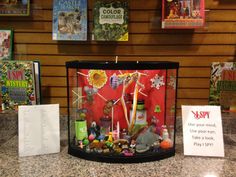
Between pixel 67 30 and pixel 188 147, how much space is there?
2.81 feet

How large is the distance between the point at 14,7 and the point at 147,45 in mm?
736

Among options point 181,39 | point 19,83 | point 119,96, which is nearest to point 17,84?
point 19,83

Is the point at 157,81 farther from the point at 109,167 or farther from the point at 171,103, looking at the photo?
the point at 109,167

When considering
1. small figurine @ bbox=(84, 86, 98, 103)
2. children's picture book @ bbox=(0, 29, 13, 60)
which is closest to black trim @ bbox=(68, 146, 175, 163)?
small figurine @ bbox=(84, 86, 98, 103)

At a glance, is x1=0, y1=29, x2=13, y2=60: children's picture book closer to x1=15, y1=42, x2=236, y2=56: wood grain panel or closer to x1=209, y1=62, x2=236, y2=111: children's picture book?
x1=15, y1=42, x2=236, y2=56: wood grain panel

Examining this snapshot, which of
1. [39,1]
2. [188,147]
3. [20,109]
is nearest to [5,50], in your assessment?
[39,1]

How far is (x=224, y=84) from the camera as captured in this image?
1621 millimetres

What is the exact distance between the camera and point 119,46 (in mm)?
1641

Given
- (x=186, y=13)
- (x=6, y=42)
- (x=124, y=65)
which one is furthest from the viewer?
(x=6, y=42)

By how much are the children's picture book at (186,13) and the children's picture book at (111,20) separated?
9.0 inches

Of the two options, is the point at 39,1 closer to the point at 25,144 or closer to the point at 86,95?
the point at 86,95

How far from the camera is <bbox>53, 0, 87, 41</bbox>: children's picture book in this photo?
1.60m

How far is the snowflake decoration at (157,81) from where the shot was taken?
4.23 ft

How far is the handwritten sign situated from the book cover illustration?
29 cm
